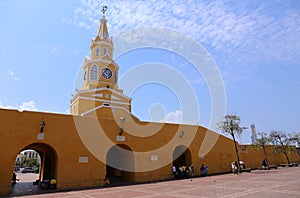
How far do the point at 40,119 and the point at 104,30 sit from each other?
17.9 metres

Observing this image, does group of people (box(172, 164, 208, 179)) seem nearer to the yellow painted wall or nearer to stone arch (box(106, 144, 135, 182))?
the yellow painted wall

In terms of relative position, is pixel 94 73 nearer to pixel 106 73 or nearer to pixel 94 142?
pixel 106 73

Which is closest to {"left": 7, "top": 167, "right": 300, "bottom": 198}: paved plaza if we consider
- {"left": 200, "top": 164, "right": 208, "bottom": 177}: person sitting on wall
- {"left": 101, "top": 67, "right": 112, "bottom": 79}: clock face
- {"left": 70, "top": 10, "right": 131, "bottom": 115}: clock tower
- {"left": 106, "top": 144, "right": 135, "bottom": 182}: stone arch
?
{"left": 106, "top": 144, "right": 135, "bottom": 182}: stone arch

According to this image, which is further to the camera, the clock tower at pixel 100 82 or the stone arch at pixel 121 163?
the clock tower at pixel 100 82

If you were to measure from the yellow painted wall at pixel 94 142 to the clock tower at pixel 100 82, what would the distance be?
2148 mm

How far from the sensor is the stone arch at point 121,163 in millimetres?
17359

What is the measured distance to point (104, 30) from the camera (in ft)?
94.8

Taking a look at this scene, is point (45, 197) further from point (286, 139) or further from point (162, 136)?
point (286, 139)

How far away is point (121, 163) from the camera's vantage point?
18.9 m

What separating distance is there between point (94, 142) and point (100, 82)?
1102 centimetres

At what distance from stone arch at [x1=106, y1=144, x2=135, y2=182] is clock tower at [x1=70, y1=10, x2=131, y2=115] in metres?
5.09

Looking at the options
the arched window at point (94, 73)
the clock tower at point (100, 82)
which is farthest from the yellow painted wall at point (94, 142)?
the arched window at point (94, 73)

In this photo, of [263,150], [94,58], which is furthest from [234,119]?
[94,58]

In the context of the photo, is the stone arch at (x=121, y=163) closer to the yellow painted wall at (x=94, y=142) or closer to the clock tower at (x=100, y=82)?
the yellow painted wall at (x=94, y=142)
